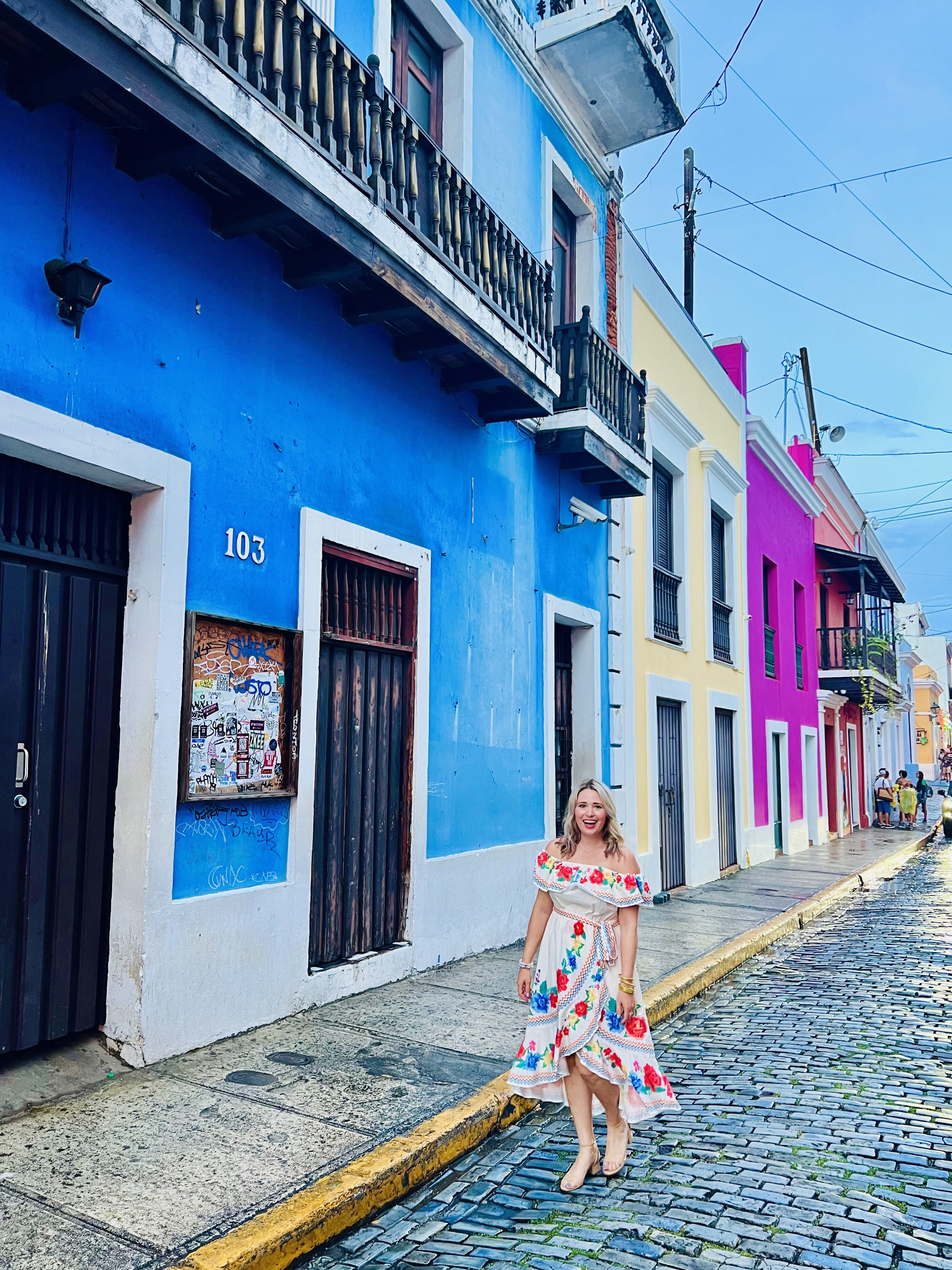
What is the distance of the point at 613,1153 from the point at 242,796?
98.2 inches

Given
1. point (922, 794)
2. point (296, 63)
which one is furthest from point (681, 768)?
point (922, 794)

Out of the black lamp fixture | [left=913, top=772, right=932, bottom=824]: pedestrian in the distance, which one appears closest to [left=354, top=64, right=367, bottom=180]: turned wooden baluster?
the black lamp fixture

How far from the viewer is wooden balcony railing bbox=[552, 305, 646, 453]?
9.09 meters

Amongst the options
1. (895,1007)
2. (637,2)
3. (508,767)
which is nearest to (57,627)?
(508,767)

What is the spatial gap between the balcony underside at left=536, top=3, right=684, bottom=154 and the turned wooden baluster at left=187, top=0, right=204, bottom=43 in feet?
18.4

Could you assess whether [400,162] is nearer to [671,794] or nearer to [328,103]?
[328,103]

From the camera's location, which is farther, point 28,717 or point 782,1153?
point 28,717

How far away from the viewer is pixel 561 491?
9.62 m

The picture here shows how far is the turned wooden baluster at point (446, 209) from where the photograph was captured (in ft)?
21.6

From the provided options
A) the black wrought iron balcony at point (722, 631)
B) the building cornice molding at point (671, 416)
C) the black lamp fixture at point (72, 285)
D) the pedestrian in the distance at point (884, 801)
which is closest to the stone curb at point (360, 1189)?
the black lamp fixture at point (72, 285)

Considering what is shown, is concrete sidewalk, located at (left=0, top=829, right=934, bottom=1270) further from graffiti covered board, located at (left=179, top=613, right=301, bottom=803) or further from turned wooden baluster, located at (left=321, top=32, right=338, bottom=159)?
turned wooden baluster, located at (left=321, top=32, right=338, bottom=159)

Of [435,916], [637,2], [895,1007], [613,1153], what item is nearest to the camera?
[613,1153]

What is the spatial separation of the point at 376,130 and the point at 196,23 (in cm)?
161

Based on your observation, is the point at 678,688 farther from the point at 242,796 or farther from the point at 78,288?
the point at 78,288
